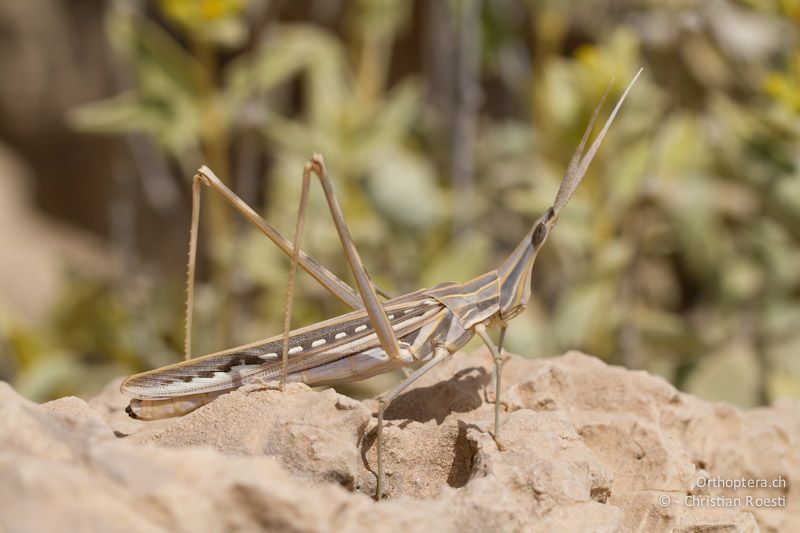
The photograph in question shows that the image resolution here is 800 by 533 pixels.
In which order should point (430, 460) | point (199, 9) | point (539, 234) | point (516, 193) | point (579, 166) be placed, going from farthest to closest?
point (516, 193), point (199, 9), point (539, 234), point (579, 166), point (430, 460)

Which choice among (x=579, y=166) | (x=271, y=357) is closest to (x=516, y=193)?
(x=579, y=166)

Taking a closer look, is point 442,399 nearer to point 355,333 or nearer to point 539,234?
point 355,333

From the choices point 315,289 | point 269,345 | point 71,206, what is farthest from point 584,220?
point 71,206

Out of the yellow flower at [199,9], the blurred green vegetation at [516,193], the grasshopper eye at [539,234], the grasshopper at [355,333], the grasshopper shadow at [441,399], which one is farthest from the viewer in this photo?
the blurred green vegetation at [516,193]

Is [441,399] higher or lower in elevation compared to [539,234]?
lower

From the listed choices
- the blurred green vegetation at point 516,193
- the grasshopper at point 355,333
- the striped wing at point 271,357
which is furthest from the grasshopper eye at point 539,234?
the blurred green vegetation at point 516,193

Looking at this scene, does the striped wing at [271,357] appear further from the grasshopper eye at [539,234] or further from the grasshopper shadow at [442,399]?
the grasshopper eye at [539,234]
